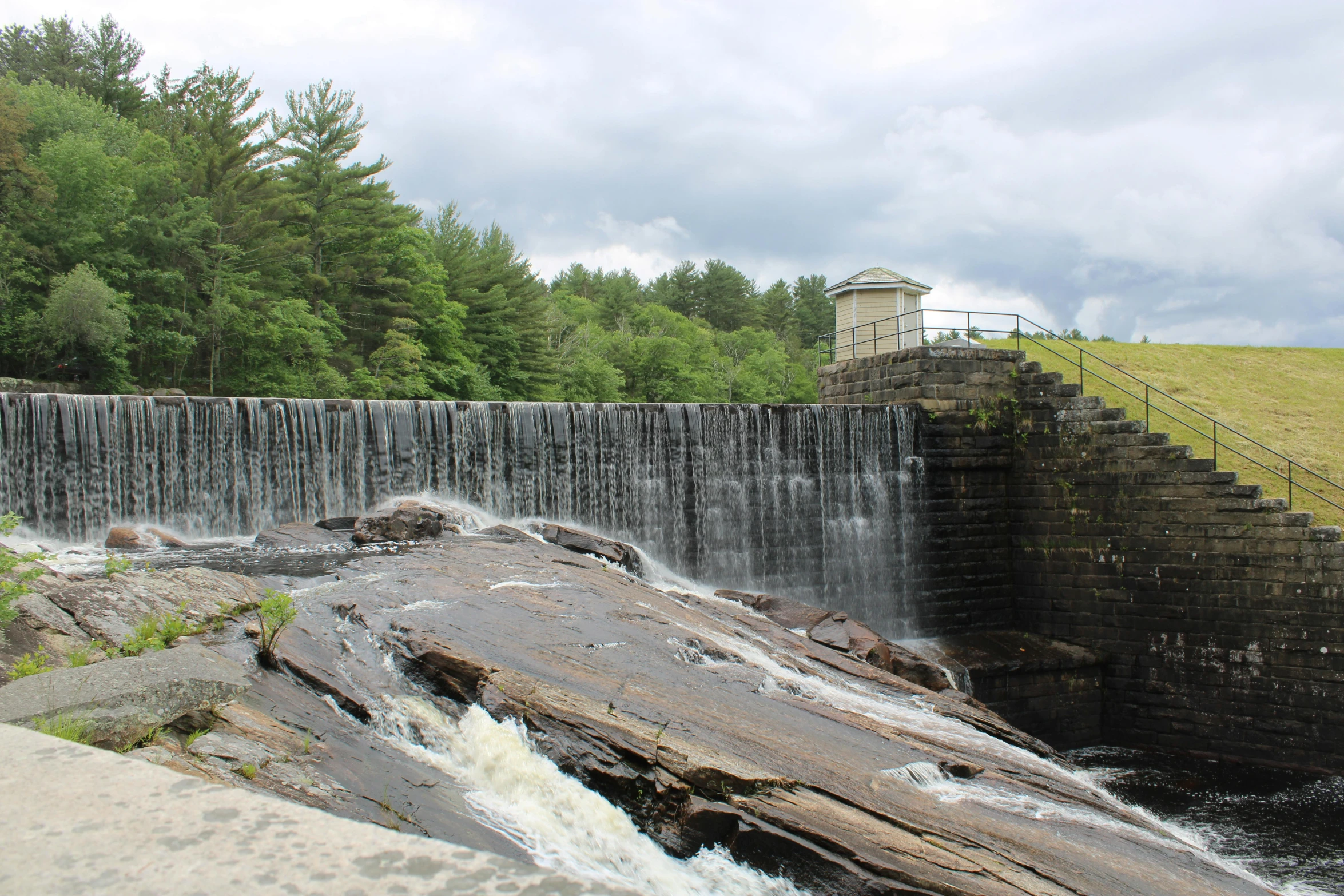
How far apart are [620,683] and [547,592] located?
217 centimetres

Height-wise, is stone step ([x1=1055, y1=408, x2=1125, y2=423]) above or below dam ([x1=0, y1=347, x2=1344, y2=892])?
above

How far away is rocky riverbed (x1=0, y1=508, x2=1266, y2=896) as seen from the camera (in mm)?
4340

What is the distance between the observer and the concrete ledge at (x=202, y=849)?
1541mm

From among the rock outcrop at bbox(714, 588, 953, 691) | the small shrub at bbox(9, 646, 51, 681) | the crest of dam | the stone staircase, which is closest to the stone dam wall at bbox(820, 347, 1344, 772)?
the stone staircase

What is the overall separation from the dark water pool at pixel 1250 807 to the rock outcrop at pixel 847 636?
3.63m

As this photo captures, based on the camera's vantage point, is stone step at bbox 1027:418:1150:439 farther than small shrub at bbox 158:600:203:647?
Yes

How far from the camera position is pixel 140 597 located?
6395 mm

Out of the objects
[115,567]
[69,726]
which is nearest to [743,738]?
[69,726]

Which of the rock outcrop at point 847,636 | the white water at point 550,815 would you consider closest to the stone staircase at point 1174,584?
the rock outcrop at point 847,636

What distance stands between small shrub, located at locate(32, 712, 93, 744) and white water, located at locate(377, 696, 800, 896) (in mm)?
1805

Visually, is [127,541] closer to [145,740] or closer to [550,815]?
[145,740]

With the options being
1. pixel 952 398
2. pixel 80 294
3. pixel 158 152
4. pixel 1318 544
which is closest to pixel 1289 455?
pixel 1318 544

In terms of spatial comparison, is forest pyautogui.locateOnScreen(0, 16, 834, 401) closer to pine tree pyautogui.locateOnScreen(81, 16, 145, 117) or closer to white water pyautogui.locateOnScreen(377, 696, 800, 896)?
pine tree pyautogui.locateOnScreen(81, 16, 145, 117)

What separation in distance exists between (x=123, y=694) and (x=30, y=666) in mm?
1057
